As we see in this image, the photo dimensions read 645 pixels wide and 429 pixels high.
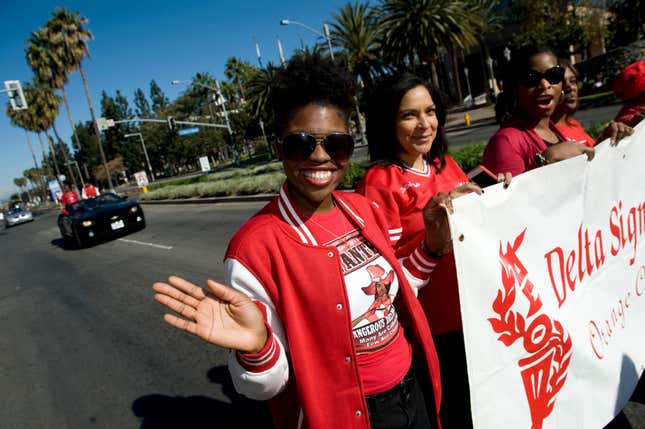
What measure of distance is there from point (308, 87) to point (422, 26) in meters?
Answer: 28.4

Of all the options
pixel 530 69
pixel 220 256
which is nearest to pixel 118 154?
pixel 220 256

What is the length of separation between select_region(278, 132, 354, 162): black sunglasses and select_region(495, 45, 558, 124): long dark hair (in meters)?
1.53

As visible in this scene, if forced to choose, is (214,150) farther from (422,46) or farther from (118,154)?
(422,46)

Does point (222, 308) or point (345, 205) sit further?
point (345, 205)

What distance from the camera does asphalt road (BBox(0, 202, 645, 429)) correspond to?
10.9 ft

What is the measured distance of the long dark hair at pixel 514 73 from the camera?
95.5 inches

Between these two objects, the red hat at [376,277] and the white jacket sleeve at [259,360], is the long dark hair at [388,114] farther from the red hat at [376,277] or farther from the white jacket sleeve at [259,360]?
the white jacket sleeve at [259,360]

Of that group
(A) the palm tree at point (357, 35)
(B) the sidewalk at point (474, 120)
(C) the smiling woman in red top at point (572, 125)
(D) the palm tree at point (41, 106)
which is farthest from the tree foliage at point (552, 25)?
(D) the palm tree at point (41, 106)

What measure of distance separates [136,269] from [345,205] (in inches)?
A: 305

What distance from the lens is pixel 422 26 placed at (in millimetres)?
26281

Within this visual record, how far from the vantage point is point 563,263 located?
1982 millimetres

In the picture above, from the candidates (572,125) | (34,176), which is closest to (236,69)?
(572,125)

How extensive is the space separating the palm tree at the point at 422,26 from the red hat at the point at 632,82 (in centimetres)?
2495

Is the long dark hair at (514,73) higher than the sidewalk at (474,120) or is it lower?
higher
